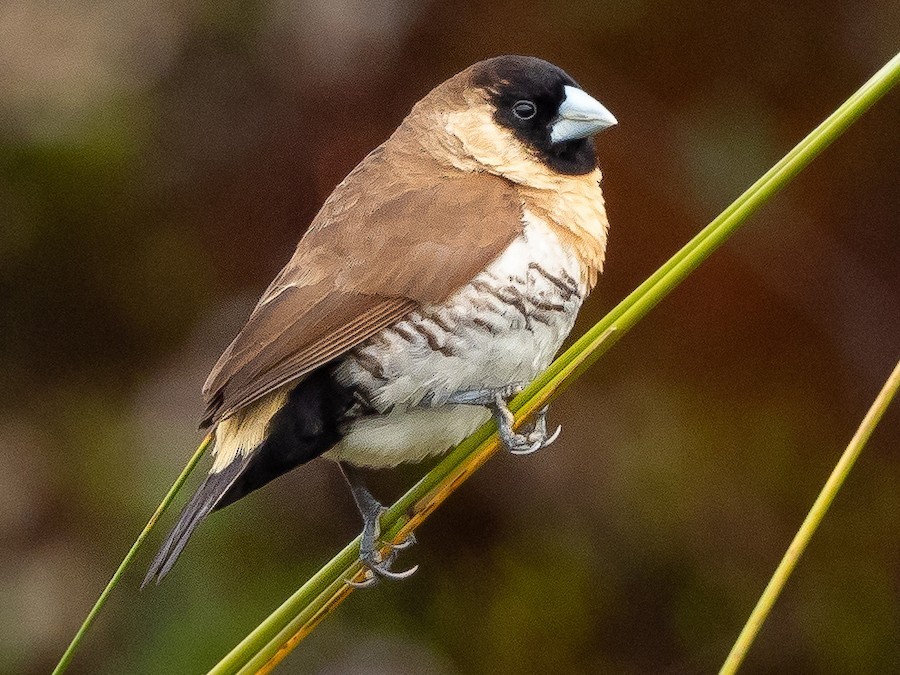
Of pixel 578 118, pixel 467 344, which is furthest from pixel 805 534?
pixel 578 118

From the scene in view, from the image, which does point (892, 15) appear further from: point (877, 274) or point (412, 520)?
point (412, 520)

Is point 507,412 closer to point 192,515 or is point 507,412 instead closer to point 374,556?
point 374,556

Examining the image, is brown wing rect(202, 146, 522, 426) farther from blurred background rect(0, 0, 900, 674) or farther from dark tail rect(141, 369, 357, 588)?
blurred background rect(0, 0, 900, 674)

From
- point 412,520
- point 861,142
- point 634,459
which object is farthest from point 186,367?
point 861,142

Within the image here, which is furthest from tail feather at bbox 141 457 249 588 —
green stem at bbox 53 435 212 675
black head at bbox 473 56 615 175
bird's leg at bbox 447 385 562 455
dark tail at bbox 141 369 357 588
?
black head at bbox 473 56 615 175

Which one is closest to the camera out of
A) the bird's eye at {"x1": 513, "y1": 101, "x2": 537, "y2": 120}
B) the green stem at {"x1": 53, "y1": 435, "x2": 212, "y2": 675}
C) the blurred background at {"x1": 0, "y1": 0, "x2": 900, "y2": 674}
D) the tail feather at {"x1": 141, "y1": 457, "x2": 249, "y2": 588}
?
the green stem at {"x1": 53, "y1": 435, "x2": 212, "y2": 675}

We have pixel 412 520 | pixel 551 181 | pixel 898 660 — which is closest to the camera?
pixel 412 520
